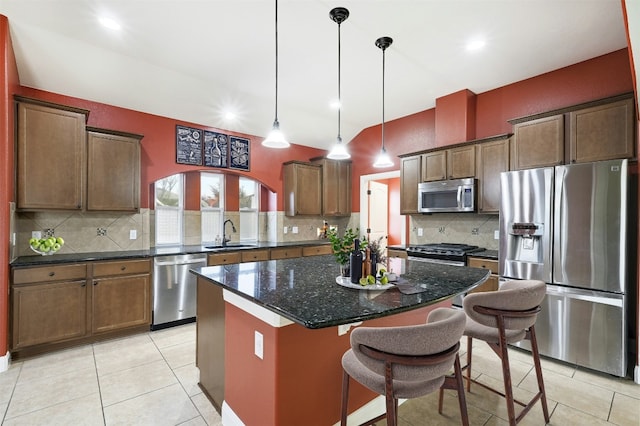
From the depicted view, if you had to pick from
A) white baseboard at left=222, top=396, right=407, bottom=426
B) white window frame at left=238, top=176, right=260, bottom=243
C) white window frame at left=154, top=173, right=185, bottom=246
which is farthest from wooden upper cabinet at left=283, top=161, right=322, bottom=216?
white baseboard at left=222, top=396, right=407, bottom=426

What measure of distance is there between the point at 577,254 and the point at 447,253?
131 centimetres

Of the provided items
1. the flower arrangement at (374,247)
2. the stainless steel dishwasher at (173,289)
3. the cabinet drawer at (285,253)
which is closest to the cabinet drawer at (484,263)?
the flower arrangement at (374,247)

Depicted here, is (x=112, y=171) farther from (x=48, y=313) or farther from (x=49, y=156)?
(x=48, y=313)

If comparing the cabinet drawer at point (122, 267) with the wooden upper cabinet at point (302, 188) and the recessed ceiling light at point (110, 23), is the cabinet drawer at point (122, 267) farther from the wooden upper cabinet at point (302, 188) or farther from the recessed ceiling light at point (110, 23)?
the wooden upper cabinet at point (302, 188)

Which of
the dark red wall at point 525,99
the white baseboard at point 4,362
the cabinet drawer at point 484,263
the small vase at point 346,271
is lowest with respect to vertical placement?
the white baseboard at point 4,362

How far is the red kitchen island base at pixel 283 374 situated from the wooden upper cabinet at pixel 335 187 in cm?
388

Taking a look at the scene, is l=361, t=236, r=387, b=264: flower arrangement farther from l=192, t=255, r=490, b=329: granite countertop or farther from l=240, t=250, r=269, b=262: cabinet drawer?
l=240, t=250, r=269, b=262: cabinet drawer

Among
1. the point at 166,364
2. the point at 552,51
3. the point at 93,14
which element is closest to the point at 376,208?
the point at 552,51

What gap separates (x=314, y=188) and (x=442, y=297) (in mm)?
4132

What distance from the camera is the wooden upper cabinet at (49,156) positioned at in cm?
299

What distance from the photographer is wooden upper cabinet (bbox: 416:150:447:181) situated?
4.24 metres

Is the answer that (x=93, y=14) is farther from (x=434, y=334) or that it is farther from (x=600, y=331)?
(x=600, y=331)

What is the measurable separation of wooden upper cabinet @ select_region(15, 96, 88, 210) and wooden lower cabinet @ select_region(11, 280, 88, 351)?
84cm

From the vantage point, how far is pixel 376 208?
6.45m
